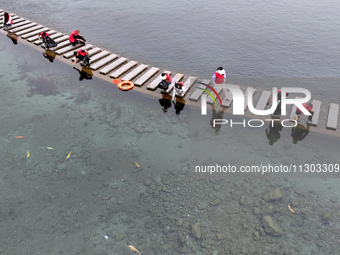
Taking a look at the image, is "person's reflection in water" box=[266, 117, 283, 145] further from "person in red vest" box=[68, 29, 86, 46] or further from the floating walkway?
"person in red vest" box=[68, 29, 86, 46]

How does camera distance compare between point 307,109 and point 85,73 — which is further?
point 85,73

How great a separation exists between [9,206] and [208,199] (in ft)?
29.4

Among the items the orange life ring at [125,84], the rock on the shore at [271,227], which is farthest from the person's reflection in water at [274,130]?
the orange life ring at [125,84]

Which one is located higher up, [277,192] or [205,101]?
[205,101]

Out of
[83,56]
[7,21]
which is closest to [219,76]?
[83,56]

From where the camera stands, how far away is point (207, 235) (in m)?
9.41

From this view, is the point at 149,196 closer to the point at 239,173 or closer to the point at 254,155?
the point at 239,173

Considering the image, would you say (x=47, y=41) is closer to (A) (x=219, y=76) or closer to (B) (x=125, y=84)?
(B) (x=125, y=84)

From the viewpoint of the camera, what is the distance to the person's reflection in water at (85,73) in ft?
57.9

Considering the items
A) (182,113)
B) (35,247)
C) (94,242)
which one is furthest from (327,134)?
(35,247)

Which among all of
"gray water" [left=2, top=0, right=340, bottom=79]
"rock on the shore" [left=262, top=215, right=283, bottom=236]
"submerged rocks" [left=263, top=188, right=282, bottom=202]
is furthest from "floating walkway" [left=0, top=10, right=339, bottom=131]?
"rock on the shore" [left=262, top=215, right=283, bottom=236]

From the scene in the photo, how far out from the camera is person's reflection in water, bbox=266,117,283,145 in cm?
1293

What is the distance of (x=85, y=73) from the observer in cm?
1795

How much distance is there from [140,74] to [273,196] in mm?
12274
